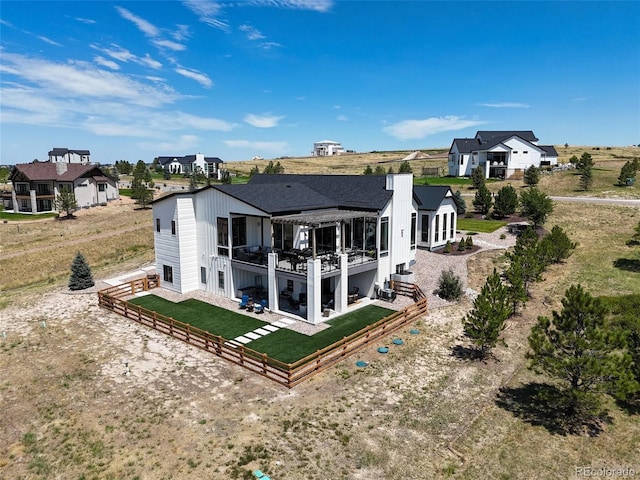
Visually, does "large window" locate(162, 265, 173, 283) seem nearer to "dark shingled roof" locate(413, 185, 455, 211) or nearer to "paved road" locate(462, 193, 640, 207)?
"dark shingled roof" locate(413, 185, 455, 211)

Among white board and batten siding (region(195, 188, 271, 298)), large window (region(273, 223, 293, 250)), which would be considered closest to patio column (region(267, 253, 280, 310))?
large window (region(273, 223, 293, 250))

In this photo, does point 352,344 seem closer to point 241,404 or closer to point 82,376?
point 241,404

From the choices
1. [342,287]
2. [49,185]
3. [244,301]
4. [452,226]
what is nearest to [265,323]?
[244,301]

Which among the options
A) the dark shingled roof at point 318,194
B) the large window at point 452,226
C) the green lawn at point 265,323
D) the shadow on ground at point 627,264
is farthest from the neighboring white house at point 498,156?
the green lawn at point 265,323

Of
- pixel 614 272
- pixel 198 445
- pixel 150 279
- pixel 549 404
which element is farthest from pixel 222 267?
pixel 614 272

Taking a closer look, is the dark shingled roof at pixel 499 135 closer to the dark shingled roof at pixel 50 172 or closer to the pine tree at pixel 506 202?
the pine tree at pixel 506 202

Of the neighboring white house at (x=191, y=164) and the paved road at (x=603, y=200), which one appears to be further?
the neighboring white house at (x=191, y=164)

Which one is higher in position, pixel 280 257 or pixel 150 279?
pixel 280 257
